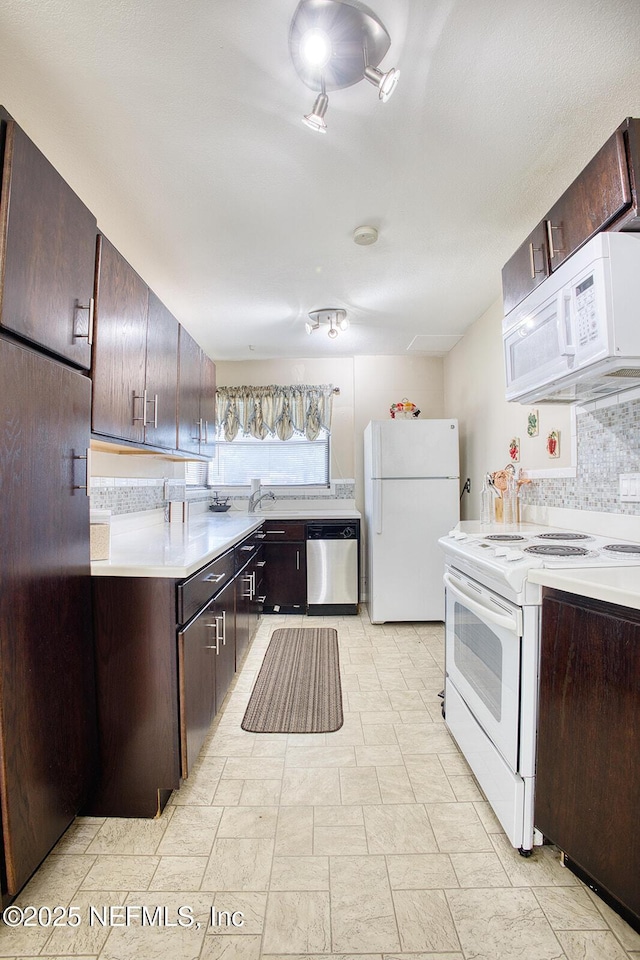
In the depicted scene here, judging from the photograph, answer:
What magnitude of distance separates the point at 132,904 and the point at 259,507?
131 inches

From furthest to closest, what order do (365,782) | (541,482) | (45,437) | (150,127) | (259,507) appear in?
(259,507) < (541,482) < (365,782) < (150,127) < (45,437)

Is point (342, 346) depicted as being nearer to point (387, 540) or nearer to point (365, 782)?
point (387, 540)

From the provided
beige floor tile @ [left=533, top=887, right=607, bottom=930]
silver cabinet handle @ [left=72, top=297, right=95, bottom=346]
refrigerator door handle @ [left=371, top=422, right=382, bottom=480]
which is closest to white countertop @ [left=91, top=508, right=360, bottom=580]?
silver cabinet handle @ [left=72, top=297, right=95, bottom=346]

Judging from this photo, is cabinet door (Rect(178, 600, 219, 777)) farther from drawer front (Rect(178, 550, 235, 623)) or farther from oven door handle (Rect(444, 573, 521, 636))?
oven door handle (Rect(444, 573, 521, 636))

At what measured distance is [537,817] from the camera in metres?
1.35

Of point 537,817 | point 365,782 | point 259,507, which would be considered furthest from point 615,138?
point 259,507

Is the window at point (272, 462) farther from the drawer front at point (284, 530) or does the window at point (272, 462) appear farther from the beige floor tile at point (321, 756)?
the beige floor tile at point (321, 756)

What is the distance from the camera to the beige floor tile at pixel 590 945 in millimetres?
1101

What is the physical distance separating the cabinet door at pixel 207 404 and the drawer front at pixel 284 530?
2.86 ft

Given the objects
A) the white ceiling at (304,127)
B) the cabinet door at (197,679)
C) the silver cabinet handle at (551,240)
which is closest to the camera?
the white ceiling at (304,127)

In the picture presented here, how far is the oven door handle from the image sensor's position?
137cm

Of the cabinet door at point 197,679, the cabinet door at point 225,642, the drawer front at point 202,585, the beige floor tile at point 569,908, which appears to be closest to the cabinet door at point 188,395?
the drawer front at point 202,585

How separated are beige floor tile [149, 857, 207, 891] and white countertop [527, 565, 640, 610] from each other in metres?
1.32

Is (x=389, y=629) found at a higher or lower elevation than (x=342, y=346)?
lower
